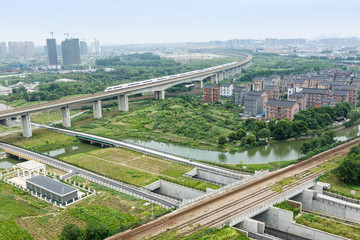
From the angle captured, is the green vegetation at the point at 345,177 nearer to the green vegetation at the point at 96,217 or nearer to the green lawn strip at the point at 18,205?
the green vegetation at the point at 96,217

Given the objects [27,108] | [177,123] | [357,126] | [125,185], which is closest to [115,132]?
[177,123]

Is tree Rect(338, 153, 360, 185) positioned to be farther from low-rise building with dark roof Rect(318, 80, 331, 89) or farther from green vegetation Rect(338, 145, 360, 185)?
low-rise building with dark roof Rect(318, 80, 331, 89)

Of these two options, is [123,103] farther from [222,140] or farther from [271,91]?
[271,91]

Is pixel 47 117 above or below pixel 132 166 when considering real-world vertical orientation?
above

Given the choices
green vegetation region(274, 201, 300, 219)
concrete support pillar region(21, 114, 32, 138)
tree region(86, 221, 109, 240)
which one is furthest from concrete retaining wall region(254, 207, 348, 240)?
concrete support pillar region(21, 114, 32, 138)

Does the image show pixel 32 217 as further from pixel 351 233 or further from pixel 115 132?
pixel 115 132

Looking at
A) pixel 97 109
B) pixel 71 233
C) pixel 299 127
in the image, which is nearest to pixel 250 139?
pixel 299 127

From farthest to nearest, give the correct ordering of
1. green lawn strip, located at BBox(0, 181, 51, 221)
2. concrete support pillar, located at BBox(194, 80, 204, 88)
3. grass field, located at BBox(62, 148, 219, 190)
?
concrete support pillar, located at BBox(194, 80, 204, 88) → grass field, located at BBox(62, 148, 219, 190) → green lawn strip, located at BBox(0, 181, 51, 221)
